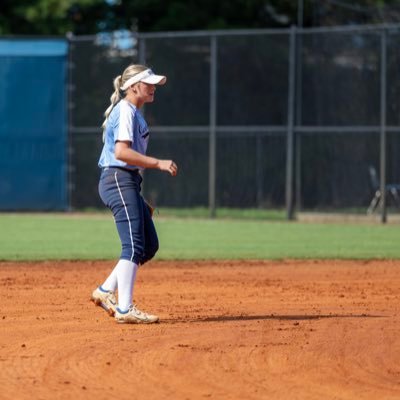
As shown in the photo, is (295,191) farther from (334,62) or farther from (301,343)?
(301,343)

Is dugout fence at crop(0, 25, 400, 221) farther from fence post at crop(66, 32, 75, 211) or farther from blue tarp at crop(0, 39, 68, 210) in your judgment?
blue tarp at crop(0, 39, 68, 210)

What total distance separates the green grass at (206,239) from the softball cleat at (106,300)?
545cm

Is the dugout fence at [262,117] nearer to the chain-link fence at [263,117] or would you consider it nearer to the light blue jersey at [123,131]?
the chain-link fence at [263,117]

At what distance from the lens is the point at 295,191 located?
2091cm

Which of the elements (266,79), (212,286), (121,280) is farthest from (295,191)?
(121,280)

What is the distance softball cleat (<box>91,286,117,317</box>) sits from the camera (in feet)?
27.8

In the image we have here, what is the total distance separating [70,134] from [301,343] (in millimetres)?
15866

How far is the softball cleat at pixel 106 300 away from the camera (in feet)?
27.8

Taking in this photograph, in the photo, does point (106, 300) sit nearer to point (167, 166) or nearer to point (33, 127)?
point (167, 166)

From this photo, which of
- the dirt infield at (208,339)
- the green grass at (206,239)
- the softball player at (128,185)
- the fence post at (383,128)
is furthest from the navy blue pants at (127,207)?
the fence post at (383,128)

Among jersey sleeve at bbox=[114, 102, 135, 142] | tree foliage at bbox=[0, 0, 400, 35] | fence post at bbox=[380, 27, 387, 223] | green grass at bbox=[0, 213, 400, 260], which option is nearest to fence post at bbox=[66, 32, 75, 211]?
green grass at bbox=[0, 213, 400, 260]

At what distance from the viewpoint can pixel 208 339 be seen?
7.48m

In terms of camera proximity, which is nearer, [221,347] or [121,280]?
[221,347]

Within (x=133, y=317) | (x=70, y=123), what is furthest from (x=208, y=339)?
(x=70, y=123)
